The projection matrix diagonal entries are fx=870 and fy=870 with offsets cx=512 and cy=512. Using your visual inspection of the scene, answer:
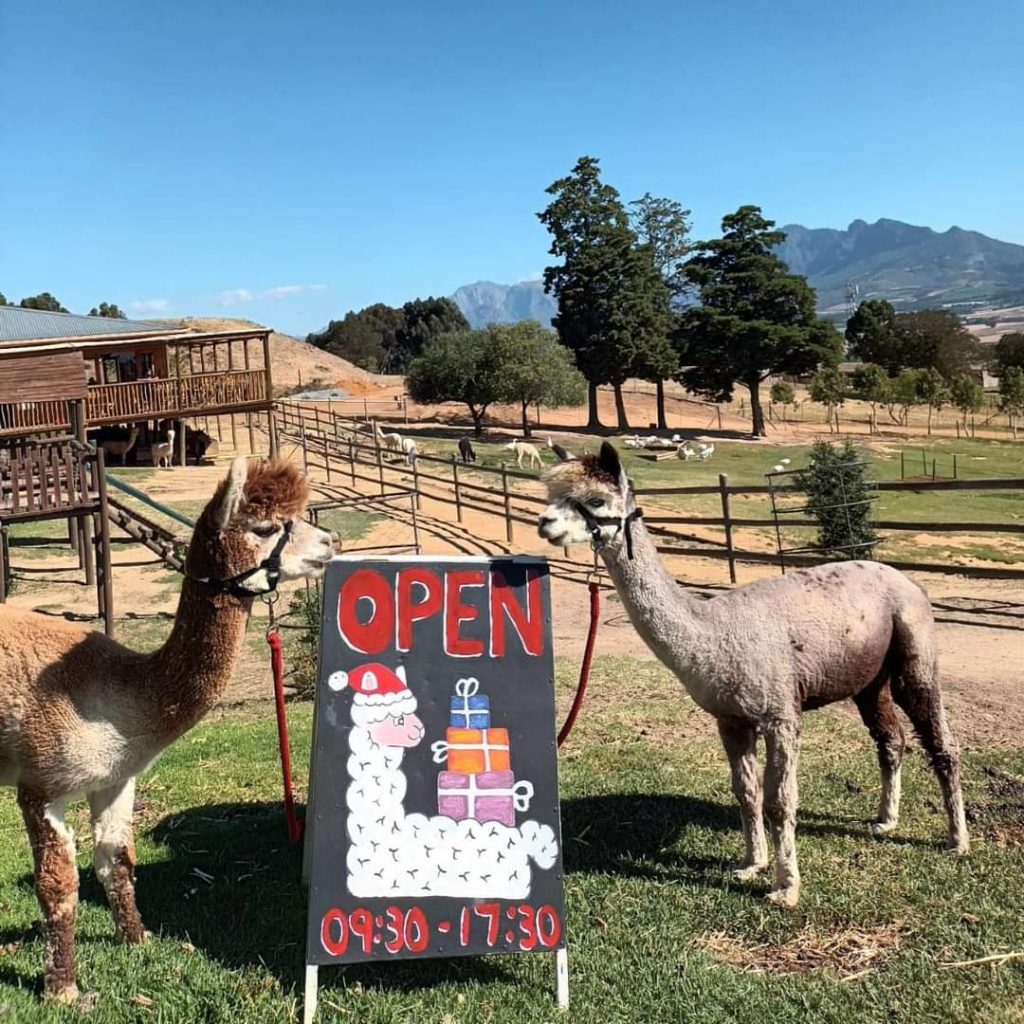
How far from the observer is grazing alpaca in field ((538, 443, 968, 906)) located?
4.07 meters

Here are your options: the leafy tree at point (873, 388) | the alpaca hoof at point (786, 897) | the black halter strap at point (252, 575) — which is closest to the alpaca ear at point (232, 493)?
the black halter strap at point (252, 575)

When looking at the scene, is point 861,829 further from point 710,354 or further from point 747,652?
point 710,354

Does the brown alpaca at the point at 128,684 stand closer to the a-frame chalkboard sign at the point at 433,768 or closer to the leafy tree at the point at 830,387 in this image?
the a-frame chalkboard sign at the point at 433,768

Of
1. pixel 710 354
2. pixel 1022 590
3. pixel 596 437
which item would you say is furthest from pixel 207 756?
pixel 710 354

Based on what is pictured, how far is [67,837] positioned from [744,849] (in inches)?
131

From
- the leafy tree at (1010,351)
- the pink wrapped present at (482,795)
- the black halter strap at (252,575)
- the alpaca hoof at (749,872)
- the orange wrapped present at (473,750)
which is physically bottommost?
the alpaca hoof at (749,872)

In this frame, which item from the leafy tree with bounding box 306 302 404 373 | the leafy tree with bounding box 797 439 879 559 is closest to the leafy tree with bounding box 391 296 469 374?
the leafy tree with bounding box 306 302 404 373

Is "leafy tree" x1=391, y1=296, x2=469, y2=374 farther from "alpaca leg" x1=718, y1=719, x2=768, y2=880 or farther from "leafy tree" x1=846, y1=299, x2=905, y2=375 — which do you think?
"alpaca leg" x1=718, y1=719, x2=768, y2=880

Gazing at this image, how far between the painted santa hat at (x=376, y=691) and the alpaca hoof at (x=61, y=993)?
147 centimetres

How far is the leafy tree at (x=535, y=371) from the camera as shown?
Result: 3859cm

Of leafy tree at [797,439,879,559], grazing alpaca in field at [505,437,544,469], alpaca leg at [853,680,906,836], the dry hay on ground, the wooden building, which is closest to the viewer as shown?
the dry hay on ground

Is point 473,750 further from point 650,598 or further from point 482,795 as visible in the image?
point 650,598

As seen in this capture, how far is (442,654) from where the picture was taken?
3.53 m

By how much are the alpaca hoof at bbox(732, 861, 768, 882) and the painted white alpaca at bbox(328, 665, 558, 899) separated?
146 cm
